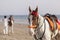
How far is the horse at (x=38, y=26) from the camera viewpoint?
6605 mm

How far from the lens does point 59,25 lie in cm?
809

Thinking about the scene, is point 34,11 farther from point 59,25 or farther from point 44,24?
point 59,25

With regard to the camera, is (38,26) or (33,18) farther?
(38,26)

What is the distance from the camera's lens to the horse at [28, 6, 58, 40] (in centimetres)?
661

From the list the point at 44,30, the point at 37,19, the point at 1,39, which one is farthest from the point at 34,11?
the point at 1,39

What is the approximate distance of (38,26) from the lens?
705cm

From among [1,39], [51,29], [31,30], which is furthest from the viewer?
[1,39]

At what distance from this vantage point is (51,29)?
761cm

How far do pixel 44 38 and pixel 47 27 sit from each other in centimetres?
36

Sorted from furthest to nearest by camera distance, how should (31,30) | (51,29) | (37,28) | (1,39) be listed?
(1,39) → (51,29) → (37,28) → (31,30)

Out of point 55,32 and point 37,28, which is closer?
point 37,28

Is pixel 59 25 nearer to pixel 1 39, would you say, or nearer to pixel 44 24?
pixel 44 24

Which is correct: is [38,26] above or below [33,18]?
below

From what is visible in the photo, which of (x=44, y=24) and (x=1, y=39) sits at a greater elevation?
(x=44, y=24)
